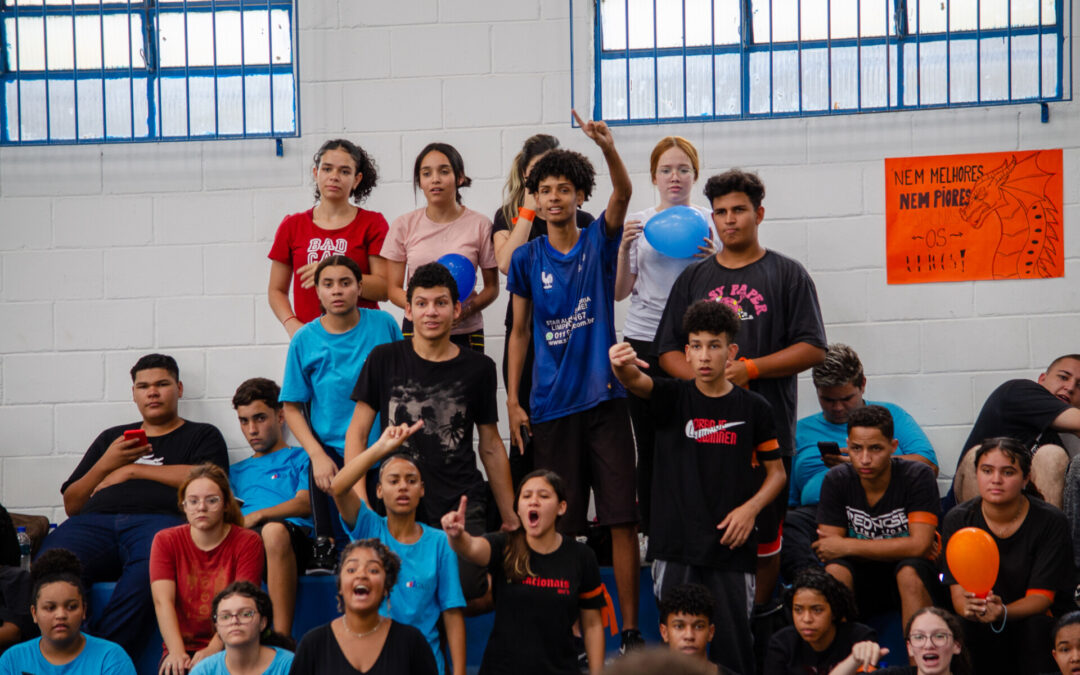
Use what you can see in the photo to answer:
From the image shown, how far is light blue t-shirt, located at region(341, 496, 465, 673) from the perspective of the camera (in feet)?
12.1

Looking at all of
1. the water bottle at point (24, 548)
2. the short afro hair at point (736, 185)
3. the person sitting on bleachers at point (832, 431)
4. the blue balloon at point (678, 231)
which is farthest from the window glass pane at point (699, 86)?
the water bottle at point (24, 548)

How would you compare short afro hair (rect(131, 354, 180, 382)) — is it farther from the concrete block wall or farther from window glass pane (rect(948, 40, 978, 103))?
window glass pane (rect(948, 40, 978, 103))

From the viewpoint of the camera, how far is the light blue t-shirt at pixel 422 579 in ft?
12.1

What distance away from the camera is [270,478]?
4.63 meters

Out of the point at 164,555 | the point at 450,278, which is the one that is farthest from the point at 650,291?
the point at 164,555

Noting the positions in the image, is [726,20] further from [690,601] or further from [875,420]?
[690,601]

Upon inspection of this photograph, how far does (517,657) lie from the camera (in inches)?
141

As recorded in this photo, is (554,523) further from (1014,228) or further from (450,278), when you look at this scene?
(1014,228)

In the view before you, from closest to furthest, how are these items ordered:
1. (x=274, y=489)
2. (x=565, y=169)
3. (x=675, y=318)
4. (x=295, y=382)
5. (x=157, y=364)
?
(x=565, y=169)
(x=675, y=318)
(x=295, y=382)
(x=274, y=489)
(x=157, y=364)

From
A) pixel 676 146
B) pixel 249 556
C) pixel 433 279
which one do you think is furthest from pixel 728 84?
pixel 249 556

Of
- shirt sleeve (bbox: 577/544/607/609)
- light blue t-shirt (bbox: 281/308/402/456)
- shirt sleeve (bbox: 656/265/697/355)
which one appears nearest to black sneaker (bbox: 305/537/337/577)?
light blue t-shirt (bbox: 281/308/402/456)

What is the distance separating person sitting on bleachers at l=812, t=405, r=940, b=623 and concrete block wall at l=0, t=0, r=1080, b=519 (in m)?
0.85

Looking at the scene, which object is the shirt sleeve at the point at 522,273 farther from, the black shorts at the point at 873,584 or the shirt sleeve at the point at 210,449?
the shirt sleeve at the point at 210,449

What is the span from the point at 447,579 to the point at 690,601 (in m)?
0.79
